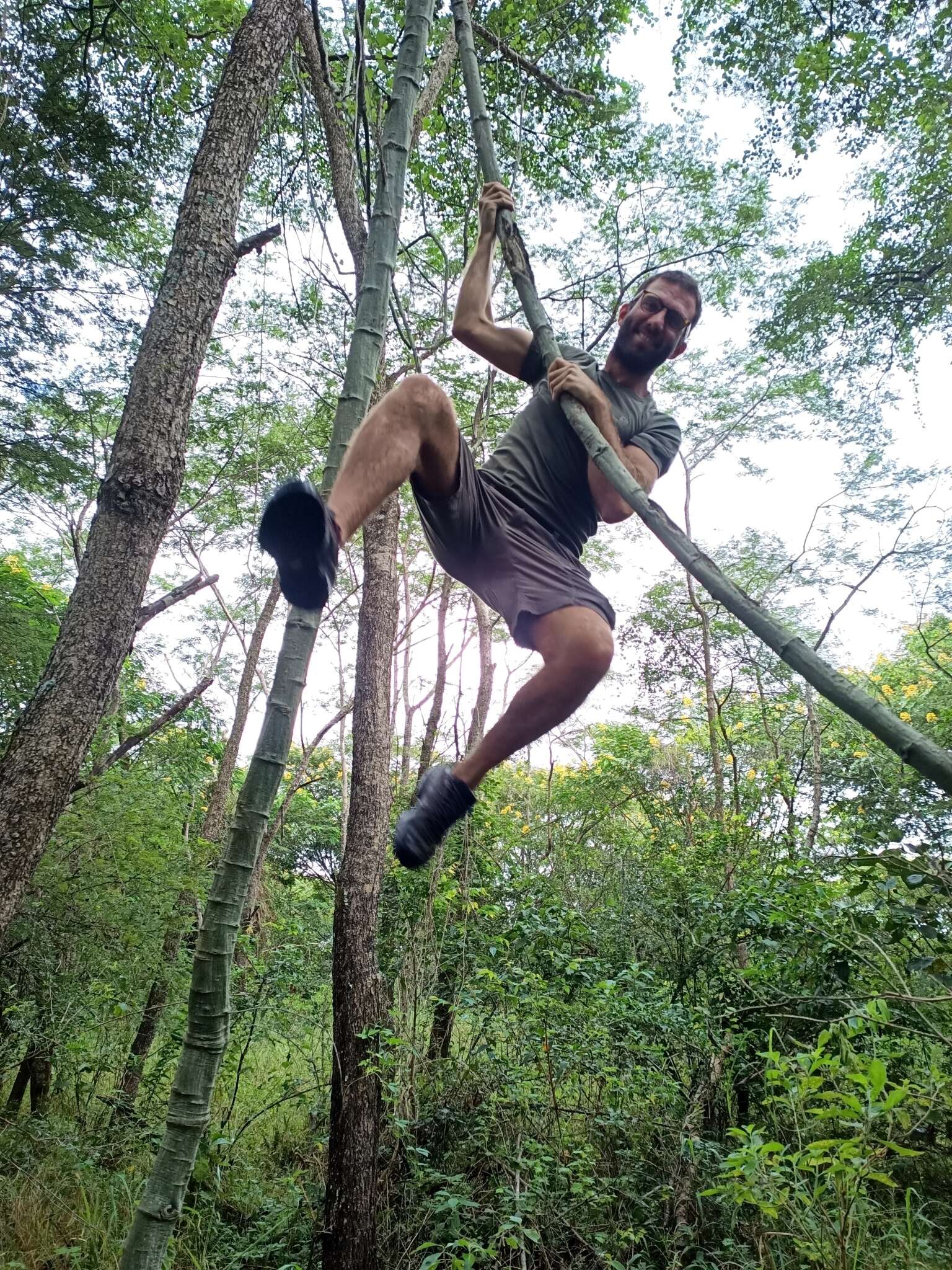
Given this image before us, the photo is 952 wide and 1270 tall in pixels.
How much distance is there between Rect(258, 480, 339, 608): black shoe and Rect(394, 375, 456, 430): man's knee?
1.37 feet

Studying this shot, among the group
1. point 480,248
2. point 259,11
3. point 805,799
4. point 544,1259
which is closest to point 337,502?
point 480,248

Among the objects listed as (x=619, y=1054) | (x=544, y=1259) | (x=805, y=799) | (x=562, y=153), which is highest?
(x=562, y=153)

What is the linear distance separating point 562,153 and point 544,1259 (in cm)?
796

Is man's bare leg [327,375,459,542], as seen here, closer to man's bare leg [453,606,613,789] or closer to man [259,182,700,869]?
man [259,182,700,869]

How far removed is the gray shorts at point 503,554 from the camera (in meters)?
1.87

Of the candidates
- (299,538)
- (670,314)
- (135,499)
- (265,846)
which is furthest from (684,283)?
(265,846)

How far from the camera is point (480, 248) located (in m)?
2.23

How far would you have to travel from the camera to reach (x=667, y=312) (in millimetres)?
2184

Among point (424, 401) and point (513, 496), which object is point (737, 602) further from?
point (513, 496)

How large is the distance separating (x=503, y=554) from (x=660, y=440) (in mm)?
671

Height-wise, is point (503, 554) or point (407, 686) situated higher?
point (407, 686)

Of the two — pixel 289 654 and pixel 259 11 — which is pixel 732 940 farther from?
pixel 259 11

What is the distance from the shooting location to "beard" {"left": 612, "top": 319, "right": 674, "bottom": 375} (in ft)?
7.32

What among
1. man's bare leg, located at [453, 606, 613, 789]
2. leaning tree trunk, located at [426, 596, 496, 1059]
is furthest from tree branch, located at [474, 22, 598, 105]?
leaning tree trunk, located at [426, 596, 496, 1059]
